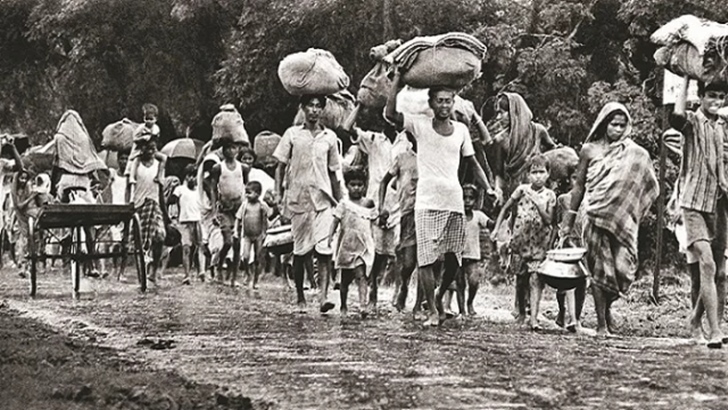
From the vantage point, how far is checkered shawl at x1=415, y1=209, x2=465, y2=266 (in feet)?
42.8

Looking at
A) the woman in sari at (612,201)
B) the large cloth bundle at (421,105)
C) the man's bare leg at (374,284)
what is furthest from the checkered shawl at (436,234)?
the man's bare leg at (374,284)

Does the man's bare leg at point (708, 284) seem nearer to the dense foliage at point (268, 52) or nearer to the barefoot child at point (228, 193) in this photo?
the barefoot child at point (228, 193)

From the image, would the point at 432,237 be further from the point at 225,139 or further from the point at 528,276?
the point at 225,139

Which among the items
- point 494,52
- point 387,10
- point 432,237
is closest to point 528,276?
point 432,237

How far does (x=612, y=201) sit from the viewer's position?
12711mm

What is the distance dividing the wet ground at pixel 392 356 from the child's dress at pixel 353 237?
60 centimetres

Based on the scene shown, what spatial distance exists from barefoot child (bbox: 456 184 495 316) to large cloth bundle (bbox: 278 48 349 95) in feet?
6.55

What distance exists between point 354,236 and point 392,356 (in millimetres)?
5202

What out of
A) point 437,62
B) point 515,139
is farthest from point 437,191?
point 515,139

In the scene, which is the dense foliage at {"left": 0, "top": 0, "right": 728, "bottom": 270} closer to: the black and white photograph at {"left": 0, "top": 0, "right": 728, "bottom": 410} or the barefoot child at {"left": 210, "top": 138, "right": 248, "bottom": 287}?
the black and white photograph at {"left": 0, "top": 0, "right": 728, "bottom": 410}

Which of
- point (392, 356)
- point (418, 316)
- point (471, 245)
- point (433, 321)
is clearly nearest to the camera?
point (392, 356)

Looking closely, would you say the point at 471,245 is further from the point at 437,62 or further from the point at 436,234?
the point at 437,62

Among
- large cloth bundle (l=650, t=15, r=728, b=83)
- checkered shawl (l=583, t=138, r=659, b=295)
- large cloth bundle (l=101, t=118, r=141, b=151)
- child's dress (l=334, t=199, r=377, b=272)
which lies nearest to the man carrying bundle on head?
child's dress (l=334, t=199, r=377, b=272)

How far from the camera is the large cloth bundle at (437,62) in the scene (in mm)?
13047
